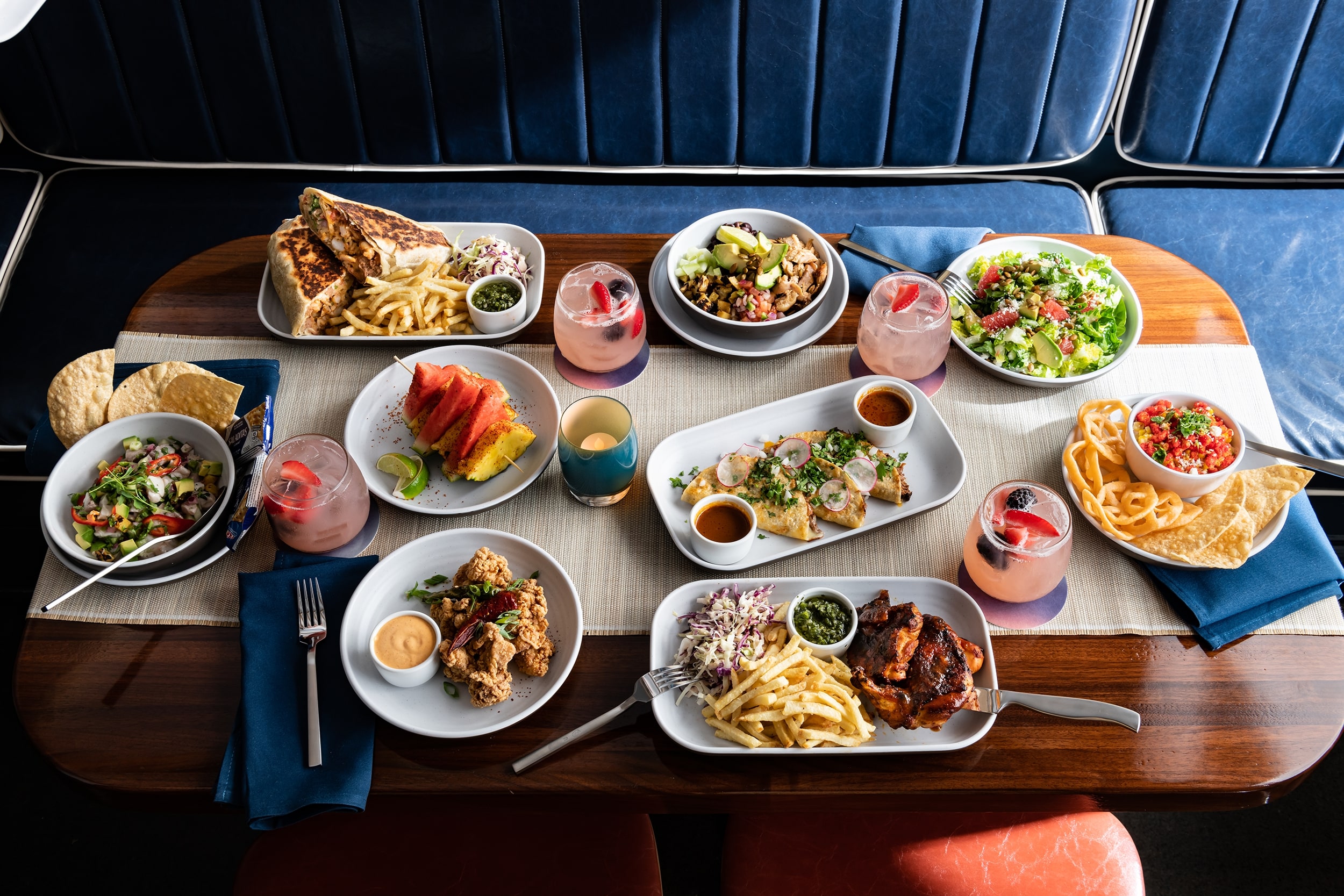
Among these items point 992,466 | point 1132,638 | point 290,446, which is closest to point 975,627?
point 1132,638

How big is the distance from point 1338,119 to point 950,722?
3201 millimetres

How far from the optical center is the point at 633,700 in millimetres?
1763

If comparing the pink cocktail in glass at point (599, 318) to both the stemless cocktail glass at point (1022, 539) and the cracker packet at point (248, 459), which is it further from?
the stemless cocktail glass at point (1022, 539)

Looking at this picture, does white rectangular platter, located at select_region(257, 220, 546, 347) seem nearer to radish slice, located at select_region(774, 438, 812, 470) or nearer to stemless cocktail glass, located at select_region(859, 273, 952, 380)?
radish slice, located at select_region(774, 438, 812, 470)

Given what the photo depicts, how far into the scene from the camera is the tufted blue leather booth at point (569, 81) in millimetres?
3316

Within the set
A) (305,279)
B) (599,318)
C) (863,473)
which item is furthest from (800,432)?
(305,279)

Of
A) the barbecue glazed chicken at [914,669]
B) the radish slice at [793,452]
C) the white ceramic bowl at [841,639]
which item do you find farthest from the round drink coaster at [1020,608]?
the radish slice at [793,452]

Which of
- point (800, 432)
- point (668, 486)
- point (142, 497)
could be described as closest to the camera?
point (142, 497)

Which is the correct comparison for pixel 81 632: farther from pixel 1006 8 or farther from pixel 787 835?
pixel 1006 8

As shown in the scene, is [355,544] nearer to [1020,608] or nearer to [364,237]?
[364,237]

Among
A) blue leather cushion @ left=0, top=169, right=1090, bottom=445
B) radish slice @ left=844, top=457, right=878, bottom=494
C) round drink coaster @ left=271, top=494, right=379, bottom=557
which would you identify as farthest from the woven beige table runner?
blue leather cushion @ left=0, top=169, right=1090, bottom=445

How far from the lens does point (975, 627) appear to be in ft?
6.07

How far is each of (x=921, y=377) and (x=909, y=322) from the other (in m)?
0.18

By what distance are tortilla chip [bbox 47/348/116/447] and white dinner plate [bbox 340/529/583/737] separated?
85cm
